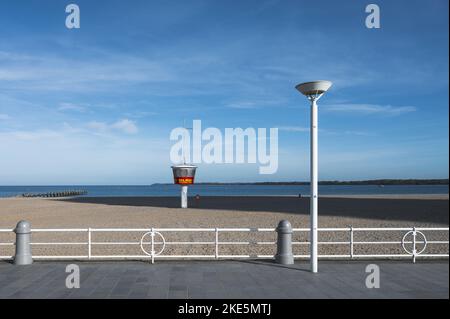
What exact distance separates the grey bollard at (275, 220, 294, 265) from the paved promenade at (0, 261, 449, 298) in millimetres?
286

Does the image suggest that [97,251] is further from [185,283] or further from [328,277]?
[328,277]

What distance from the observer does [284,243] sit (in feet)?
28.8

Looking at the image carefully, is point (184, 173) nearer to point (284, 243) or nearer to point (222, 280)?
point (284, 243)

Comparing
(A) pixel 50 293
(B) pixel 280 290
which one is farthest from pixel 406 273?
(A) pixel 50 293

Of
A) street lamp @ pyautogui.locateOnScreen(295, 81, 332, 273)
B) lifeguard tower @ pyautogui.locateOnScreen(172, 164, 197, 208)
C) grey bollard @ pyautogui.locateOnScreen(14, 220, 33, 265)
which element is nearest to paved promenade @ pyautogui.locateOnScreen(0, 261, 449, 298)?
grey bollard @ pyautogui.locateOnScreen(14, 220, 33, 265)

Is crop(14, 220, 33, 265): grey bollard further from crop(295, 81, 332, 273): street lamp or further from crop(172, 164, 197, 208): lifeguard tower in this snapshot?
crop(172, 164, 197, 208): lifeguard tower

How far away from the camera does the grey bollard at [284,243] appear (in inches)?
340

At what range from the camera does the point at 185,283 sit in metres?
7.17

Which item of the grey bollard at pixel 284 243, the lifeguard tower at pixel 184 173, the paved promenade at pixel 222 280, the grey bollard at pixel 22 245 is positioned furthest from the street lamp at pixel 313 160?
the lifeguard tower at pixel 184 173

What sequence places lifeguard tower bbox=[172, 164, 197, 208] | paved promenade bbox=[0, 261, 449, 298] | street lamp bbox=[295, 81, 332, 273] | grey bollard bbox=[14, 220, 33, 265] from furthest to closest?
lifeguard tower bbox=[172, 164, 197, 208]
grey bollard bbox=[14, 220, 33, 265]
street lamp bbox=[295, 81, 332, 273]
paved promenade bbox=[0, 261, 449, 298]

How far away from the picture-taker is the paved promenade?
6527mm

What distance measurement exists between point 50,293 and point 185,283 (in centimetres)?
242

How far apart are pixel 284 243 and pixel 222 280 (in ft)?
6.81
